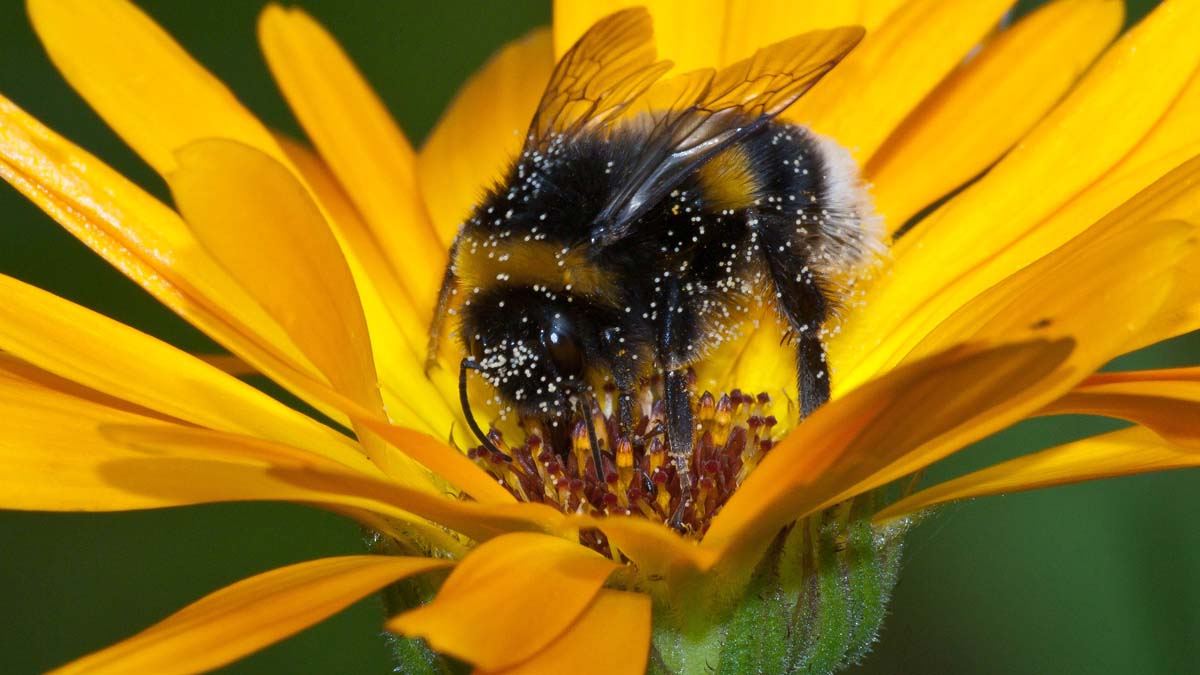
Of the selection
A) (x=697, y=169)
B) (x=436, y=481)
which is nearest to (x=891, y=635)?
(x=436, y=481)

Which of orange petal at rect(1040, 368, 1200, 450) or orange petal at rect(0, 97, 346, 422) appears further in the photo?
orange petal at rect(0, 97, 346, 422)

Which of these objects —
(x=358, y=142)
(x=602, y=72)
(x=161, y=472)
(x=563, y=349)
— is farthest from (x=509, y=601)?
(x=358, y=142)

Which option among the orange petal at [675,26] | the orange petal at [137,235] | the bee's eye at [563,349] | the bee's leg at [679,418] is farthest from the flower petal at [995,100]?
the orange petal at [137,235]

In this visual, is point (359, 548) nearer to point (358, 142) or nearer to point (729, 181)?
point (358, 142)

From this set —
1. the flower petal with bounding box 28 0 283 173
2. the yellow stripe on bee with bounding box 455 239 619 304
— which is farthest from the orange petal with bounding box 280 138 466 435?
the yellow stripe on bee with bounding box 455 239 619 304

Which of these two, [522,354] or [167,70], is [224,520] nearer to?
[167,70]

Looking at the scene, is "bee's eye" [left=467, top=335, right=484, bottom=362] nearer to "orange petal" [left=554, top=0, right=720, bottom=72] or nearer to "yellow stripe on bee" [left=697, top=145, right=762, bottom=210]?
"yellow stripe on bee" [left=697, top=145, right=762, bottom=210]
